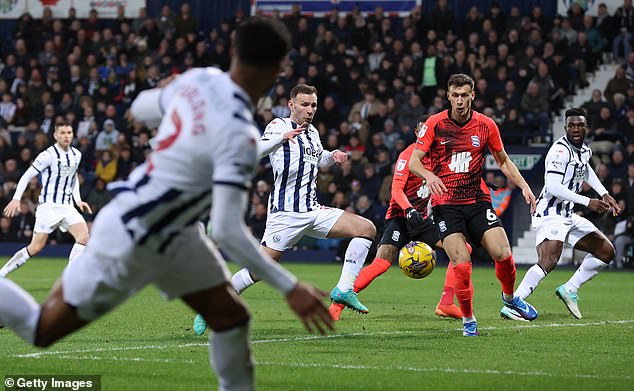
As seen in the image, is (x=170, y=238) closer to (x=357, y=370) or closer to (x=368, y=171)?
(x=357, y=370)

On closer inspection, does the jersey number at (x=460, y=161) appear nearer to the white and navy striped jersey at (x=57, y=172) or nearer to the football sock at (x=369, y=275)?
the football sock at (x=369, y=275)

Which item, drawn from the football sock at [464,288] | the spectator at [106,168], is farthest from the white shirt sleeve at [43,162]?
the spectator at [106,168]

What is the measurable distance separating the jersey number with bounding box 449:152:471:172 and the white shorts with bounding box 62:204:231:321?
5.25 meters

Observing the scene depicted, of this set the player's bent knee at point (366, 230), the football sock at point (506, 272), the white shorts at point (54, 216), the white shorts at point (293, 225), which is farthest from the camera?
the white shorts at point (54, 216)

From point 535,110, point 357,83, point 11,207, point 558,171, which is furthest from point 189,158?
point 357,83

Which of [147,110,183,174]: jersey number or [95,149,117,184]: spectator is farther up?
[147,110,183,174]: jersey number

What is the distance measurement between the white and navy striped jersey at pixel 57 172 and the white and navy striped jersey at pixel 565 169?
684 centimetres

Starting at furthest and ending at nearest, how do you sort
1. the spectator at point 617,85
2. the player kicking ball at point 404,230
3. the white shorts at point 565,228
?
the spectator at point 617,85 < the white shorts at point 565,228 < the player kicking ball at point 404,230

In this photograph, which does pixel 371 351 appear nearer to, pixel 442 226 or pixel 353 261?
pixel 442 226

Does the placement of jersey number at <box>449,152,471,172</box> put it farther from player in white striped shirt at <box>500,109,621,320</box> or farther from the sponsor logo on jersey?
player in white striped shirt at <box>500,109,621,320</box>

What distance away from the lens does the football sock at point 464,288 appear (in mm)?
9625

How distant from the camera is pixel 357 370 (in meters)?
7.60

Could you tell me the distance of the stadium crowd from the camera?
80.8 ft

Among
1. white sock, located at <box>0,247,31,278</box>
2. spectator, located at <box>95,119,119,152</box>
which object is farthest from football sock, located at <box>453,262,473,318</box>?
spectator, located at <box>95,119,119,152</box>
